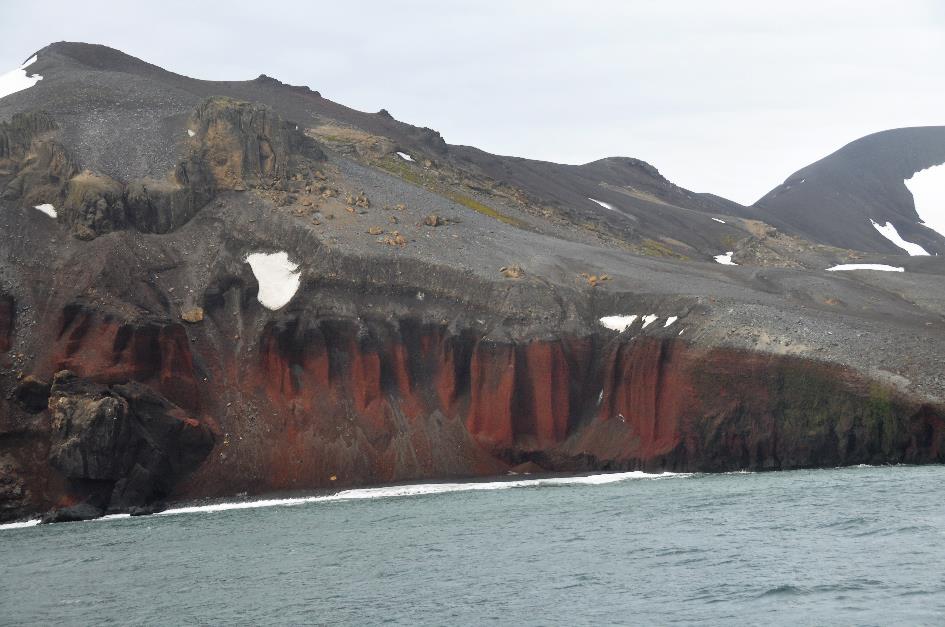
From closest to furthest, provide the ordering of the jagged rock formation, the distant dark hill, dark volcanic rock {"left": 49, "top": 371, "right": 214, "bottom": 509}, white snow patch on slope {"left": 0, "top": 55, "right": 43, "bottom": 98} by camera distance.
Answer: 1. the jagged rock formation
2. dark volcanic rock {"left": 49, "top": 371, "right": 214, "bottom": 509}
3. white snow patch on slope {"left": 0, "top": 55, "right": 43, "bottom": 98}
4. the distant dark hill

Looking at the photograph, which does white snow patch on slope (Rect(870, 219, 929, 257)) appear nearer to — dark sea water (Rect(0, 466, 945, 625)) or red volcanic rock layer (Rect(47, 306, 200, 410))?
dark sea water (Rect(0, 466, 945, 625))

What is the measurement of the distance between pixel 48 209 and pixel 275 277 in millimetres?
15199

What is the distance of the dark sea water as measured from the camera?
Answer: 29.7 metres

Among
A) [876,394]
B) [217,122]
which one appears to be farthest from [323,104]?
[876,394]

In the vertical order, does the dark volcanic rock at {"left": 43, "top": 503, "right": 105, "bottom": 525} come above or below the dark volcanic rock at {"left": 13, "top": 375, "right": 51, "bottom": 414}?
below

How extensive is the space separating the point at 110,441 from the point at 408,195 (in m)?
30.8

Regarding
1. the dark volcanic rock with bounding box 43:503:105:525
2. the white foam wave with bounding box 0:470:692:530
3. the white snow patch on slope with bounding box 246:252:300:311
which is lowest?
the dark volcanic rock with bounding box 43:503:105:525

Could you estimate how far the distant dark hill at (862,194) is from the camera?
158 metres

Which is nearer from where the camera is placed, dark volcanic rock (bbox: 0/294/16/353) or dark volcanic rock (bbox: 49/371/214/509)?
dark volcanic rock (bbox: 49/371/214/509)

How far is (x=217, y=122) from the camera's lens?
8362cm

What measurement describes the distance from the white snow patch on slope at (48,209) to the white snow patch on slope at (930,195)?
125302mm

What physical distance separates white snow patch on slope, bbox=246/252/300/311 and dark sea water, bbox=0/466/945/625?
19.4 meters

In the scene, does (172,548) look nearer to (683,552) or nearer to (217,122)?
(683,552)

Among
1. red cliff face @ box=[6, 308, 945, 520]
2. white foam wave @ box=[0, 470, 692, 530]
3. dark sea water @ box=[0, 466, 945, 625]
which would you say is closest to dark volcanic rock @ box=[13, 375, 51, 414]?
red cliff face @ box=[6, 308, 945, 520]
